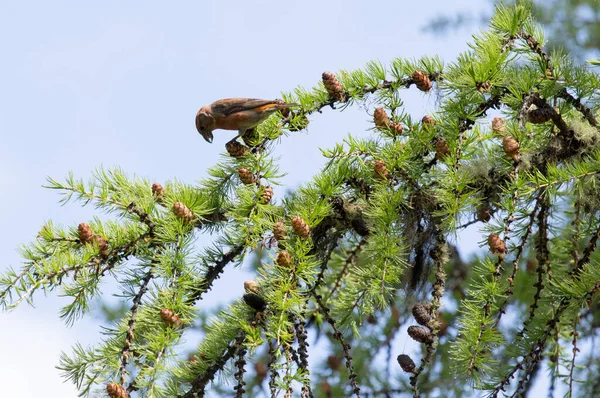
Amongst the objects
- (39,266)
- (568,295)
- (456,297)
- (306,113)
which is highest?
(456,297)

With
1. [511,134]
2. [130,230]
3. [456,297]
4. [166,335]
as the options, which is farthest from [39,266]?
[456,297]

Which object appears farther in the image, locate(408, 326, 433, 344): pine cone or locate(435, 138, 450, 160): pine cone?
locate(435, 138, 450, 160): pine cone

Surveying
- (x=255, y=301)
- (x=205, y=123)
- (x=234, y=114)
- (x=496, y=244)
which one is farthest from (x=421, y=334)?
(x=205, y=123)

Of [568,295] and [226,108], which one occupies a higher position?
[226,108]

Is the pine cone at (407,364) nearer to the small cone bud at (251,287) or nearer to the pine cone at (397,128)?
the small cone bud at (251,287)

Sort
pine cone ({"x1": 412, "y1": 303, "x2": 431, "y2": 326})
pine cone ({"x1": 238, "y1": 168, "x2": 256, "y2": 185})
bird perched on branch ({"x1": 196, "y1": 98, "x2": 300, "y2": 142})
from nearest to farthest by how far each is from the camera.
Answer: pine cone ({"x1": 412, "y1": 303, "x2": 431, "y2": 326}) < pine cone ({"x1": 238, "y1": 168, "x2": 256, "y2": 185}) < bird perched on branch ({"x1": 196, "y1": 98, "x2": 300, "y2": 142})

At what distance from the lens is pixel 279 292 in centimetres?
183

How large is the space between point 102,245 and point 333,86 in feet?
2.65

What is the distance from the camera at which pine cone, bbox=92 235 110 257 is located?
6.59ft

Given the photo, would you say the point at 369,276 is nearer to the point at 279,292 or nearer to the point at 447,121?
the point at 279,292

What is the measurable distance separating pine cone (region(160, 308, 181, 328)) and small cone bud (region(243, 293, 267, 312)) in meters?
0.20

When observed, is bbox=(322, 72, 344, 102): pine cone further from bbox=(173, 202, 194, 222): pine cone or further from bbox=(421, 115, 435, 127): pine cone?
bbox=(173, 202, 194, 222): pine cone

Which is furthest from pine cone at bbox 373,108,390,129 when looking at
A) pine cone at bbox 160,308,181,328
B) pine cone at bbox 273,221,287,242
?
pine cone at bbox 160,308,181,328

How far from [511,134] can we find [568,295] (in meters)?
0.44
